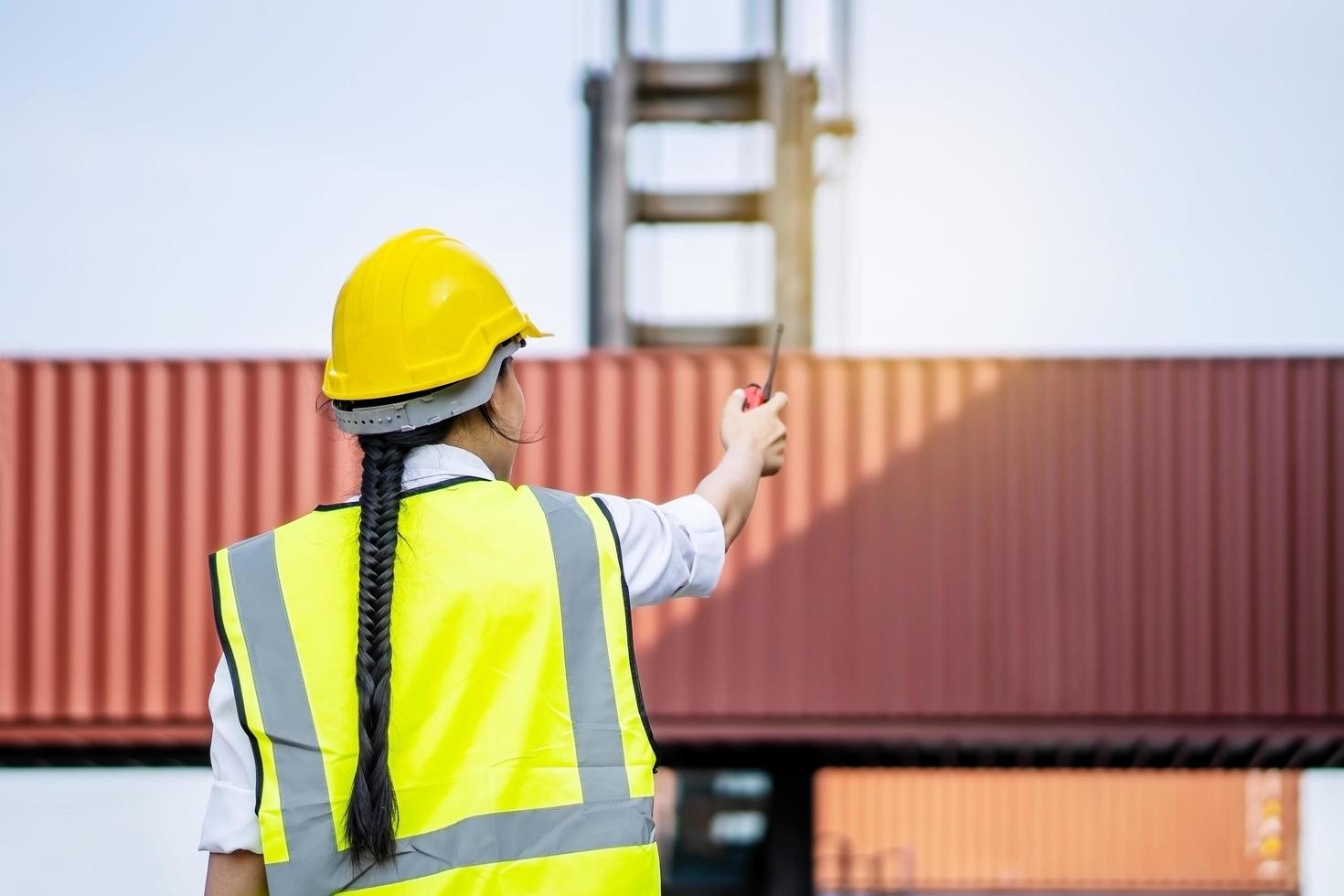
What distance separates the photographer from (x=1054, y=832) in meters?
18.2

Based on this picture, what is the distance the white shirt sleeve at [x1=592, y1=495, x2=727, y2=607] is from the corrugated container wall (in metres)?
6.30

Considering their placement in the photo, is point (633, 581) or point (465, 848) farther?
point (633, 581)

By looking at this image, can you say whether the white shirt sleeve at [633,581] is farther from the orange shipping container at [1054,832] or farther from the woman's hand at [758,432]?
the orange shipping container at [1054,832]

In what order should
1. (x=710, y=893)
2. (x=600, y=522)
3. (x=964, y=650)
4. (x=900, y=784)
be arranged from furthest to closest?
1. (x=900, y=784)
2. (x=710, y=893)
3. (x=964, y=650)
4. (x=600, y=522)

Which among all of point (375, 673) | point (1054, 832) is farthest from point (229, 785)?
point (1054, 832)

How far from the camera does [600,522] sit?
1378mm

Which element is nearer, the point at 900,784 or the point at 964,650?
the point at 964,650

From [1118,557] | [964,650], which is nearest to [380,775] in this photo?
[964,650]

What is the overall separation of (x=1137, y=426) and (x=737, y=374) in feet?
8.41

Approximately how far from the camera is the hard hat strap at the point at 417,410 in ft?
4.69

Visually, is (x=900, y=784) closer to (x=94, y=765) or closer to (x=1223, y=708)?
(x=1223, y=708)

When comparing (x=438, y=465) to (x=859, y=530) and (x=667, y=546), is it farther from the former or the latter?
(x=859, y=530)

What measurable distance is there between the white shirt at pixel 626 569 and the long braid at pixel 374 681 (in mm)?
75

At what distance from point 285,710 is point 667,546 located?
0.44m
